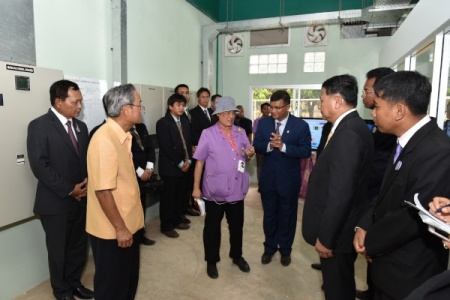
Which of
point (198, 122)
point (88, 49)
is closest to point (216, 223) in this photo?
point (198, 122)

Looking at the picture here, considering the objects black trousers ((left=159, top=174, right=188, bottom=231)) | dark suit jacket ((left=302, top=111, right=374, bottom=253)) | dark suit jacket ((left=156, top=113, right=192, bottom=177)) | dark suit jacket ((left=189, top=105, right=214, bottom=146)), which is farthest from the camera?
dark suit jacket ((left=189, top=105, right=214, bottom=146))

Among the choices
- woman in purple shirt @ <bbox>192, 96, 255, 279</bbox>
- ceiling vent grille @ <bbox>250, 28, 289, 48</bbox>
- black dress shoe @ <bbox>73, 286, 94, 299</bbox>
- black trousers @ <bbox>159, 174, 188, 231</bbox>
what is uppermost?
ceiling vent grille @ <bbox>250, 28, 289, 48</bbox>

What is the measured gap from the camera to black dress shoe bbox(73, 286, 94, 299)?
2441 millimetres

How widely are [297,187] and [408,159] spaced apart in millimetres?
1708

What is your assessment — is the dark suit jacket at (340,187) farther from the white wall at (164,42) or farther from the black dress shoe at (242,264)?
the white wall at (164,42)

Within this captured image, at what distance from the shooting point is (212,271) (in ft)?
9.07

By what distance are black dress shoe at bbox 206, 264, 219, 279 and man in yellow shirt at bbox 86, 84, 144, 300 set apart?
1046 mm

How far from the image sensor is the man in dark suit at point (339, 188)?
5.14ft

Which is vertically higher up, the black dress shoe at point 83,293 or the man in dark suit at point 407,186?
the man in dark suit at point 407,186

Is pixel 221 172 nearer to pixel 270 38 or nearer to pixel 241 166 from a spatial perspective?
pixel 241 166

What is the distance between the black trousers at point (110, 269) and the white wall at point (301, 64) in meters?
5.18

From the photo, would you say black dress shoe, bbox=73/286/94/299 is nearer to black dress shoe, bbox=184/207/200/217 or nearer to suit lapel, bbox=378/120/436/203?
black dress shoe, bbox=184/207/200/217

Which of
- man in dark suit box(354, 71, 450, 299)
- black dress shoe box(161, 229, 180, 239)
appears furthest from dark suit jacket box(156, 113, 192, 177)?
man in dark suit box(354, 71, 450, 299)

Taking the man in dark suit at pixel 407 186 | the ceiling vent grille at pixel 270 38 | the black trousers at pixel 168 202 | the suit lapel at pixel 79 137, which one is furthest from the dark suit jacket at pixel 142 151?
the ceiling vent grille at pixel 270 38
